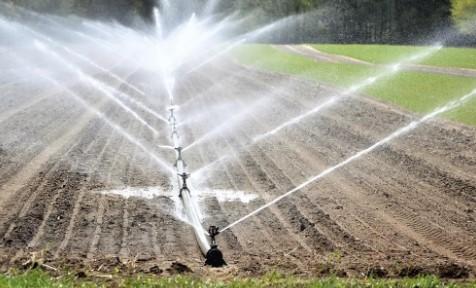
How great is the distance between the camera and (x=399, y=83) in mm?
33219

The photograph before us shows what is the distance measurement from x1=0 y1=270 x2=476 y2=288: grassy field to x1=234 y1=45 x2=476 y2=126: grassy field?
15.1 metres

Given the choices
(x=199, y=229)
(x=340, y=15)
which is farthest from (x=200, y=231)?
(x=340, y=15)

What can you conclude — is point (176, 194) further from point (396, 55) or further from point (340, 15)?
point (340, 15)

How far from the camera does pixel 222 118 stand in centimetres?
2795

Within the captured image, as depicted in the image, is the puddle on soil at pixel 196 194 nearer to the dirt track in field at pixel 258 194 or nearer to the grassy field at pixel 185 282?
the dirt track in field at pixel 258 194

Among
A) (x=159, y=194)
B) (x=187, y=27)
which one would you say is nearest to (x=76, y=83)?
(x=159, y=194)

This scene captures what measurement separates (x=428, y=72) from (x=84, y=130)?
19533mm

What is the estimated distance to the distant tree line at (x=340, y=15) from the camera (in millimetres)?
72312

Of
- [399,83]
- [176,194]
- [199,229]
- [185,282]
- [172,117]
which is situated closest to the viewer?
[185,282]

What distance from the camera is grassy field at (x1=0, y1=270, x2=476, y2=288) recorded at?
8.73 metres

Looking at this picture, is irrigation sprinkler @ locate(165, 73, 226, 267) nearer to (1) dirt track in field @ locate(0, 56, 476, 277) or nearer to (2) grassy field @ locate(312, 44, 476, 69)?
(1) dirt track in field @ locate(0, 56, 476, 277)

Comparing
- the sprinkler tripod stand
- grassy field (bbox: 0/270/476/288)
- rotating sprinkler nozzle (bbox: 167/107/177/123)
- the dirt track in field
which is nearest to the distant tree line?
rotating sprinkler nozzle (bbox: 167/107/177/123)

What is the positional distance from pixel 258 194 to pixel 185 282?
724 cm

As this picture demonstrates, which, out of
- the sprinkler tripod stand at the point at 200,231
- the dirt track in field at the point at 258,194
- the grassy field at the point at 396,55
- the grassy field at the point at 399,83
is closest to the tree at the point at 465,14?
the grassy field at the point at 396,55
